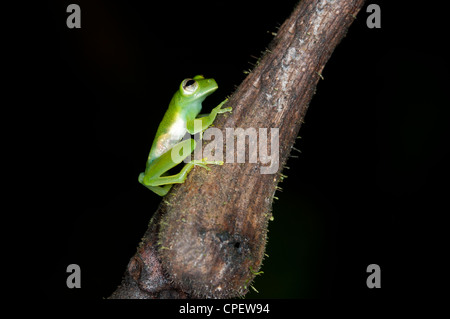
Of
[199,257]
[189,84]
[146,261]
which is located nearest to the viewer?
[199,257]

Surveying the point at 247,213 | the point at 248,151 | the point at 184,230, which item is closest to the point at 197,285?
the point at 184,230

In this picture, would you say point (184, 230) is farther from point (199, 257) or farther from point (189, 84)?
point (189, 84)

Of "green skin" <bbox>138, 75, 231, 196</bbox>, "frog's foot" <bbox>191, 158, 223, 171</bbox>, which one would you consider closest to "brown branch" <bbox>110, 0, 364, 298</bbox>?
"frog's foot" <bbox>191, 158, 223, 171</bbox>

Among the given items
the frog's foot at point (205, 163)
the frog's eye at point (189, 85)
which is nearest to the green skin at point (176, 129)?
the frog's eye at point (189, 85)

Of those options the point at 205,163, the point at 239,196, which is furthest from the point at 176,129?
the point at 239,196

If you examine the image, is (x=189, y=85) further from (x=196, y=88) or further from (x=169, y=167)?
(x=169, y=167)

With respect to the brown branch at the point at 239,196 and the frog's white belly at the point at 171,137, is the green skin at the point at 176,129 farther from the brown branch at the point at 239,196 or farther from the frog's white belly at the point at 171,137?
the brown branch at the point at 239,196

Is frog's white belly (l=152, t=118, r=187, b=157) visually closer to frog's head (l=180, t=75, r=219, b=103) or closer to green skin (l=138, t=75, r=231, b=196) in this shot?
green skin (l=138, t=75, r=231, b=196)
